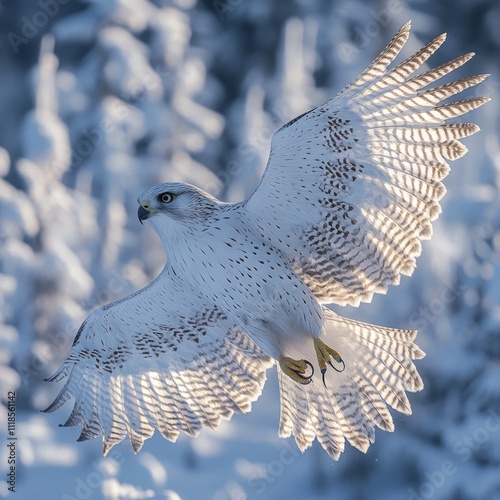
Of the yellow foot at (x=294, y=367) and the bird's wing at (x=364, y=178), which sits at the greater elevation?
the bird's wing at (x=364, y=178)

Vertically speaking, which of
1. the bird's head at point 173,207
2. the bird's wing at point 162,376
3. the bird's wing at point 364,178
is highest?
the bird's wing at point 364,178

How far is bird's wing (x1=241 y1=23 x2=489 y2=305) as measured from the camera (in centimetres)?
564

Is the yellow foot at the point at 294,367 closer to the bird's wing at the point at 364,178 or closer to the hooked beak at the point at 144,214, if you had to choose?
the bird's wing at the point at 364,178

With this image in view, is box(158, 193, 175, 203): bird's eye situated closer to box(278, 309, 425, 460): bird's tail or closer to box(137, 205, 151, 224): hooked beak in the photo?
box(137, 205, 151, 224): hooked beak

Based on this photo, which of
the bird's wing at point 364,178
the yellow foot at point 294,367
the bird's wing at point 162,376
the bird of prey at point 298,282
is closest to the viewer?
the bird's wing at point 364,178

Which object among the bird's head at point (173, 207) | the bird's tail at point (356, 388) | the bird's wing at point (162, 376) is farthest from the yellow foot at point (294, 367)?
the bird's head at point (173, 207)

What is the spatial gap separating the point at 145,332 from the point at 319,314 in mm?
1391

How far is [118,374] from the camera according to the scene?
686 cm

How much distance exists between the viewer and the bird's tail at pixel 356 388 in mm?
6391

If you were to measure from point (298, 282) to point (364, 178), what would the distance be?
2.62 feet

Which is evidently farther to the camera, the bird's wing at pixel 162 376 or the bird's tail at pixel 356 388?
the bird's wing at pixel 162 376

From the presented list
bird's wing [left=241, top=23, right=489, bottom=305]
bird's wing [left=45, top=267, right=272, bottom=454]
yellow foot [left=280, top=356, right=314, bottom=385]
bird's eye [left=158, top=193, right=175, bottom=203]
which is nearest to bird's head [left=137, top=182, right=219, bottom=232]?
bird's eye [left=158, top=193, right=175, bottom=203]

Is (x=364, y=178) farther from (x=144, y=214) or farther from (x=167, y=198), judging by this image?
(x=144, y=214)

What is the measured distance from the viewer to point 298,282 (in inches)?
238
